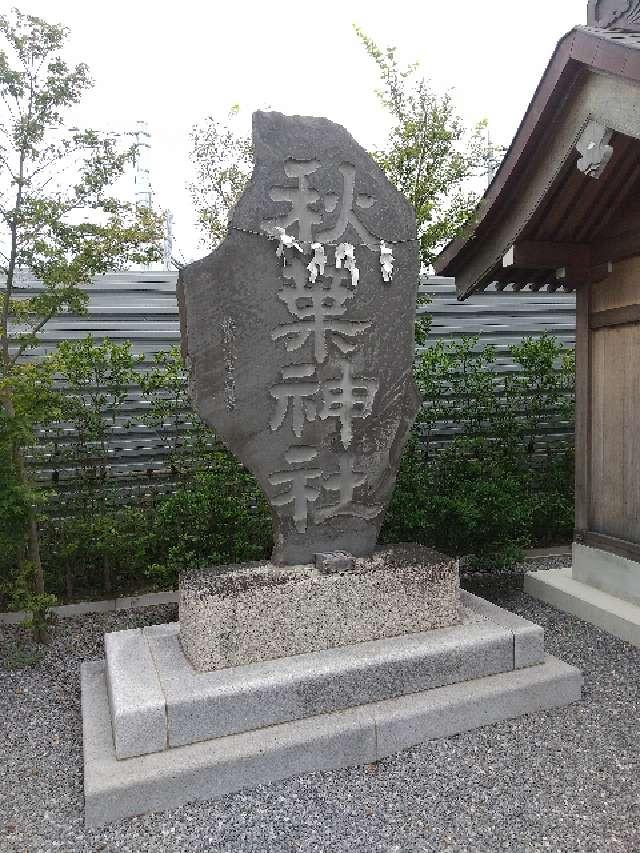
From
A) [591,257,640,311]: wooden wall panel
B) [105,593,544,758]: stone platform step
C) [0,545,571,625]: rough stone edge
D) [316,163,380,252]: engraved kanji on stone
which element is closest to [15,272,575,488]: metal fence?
[0,545,571,625]: rough stone edge

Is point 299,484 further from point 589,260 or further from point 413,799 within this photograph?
point 589,260

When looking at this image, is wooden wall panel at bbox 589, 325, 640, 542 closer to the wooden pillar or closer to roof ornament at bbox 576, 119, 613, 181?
the wooden pillar

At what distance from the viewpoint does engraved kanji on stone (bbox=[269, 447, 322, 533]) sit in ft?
13.6

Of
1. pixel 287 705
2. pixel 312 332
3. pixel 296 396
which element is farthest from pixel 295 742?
pixel 312 332

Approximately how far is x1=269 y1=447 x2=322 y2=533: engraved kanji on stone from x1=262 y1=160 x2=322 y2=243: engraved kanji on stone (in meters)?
1.27

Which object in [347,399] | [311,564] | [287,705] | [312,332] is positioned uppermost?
[312,332]

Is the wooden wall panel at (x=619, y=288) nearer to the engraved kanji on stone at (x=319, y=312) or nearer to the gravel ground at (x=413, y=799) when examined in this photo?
the engraved kanji on stone at (x=319, y=312)

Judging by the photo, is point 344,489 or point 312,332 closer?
point 312,332

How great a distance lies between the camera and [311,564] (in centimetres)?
421

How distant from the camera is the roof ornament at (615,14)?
16.0 feet

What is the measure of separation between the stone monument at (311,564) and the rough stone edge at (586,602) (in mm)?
1123

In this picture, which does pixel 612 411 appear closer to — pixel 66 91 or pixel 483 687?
pixel 483 687

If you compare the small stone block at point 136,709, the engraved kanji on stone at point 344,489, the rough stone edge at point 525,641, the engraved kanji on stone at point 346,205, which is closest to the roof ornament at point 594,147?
the engraved kanji on stone at point 346,205

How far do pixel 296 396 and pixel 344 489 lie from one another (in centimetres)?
67
